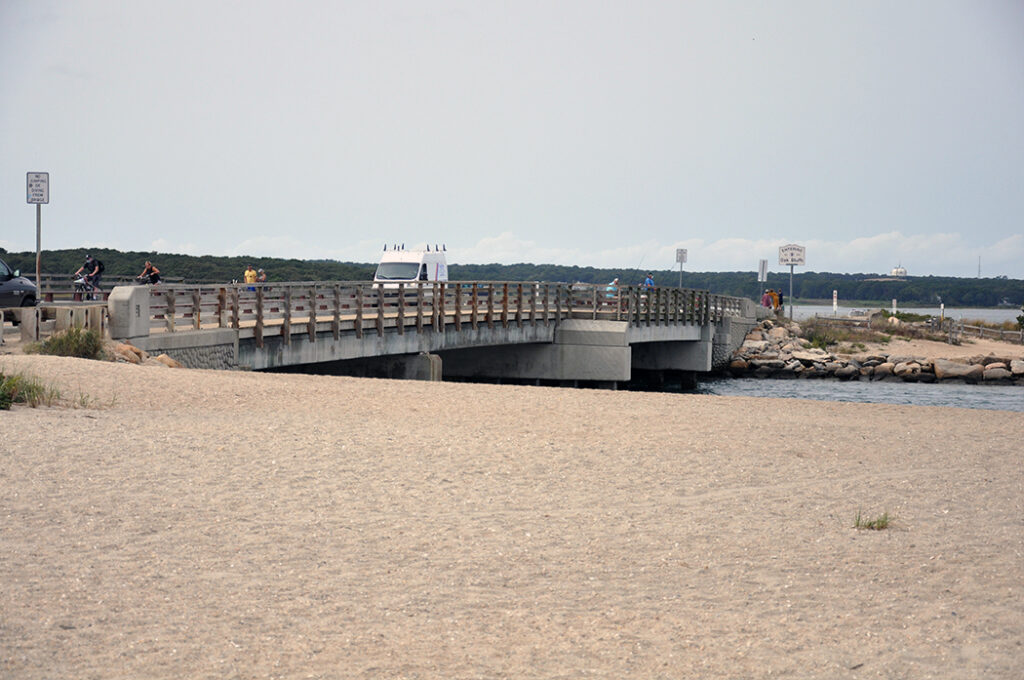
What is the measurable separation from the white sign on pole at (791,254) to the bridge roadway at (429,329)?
19.6m

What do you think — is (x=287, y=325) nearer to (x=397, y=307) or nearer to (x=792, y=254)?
(x=397, y=307)

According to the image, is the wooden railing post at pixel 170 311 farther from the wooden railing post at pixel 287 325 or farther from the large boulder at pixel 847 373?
the large boulder at pixel 847 373

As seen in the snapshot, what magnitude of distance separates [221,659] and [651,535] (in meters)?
3.92

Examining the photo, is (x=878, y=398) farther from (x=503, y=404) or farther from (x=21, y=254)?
(x=21, y=254)

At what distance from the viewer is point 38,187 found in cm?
2338

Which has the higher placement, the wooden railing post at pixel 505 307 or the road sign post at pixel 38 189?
the road sign post at pixel 38 189


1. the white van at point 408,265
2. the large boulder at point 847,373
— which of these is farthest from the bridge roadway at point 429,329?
the large boulder at point 847,373

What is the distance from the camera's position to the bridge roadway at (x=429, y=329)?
929 inches

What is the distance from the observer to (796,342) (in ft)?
191

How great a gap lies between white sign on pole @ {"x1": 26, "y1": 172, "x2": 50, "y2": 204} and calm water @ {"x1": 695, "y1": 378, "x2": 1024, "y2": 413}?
2504 cm

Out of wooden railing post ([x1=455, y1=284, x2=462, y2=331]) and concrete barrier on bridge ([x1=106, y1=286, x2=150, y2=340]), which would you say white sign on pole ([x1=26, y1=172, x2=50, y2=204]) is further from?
wooden railing post ([x1=455, y1=284, x2=462, y2=331])

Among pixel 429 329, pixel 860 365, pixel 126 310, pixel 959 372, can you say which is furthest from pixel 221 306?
pixel 860 365

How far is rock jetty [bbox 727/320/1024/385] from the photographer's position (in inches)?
1945

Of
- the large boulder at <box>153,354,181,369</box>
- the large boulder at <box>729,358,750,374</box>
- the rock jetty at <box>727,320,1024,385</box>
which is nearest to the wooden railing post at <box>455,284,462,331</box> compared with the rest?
the large boulder at <box>153,354,181,369</box>
